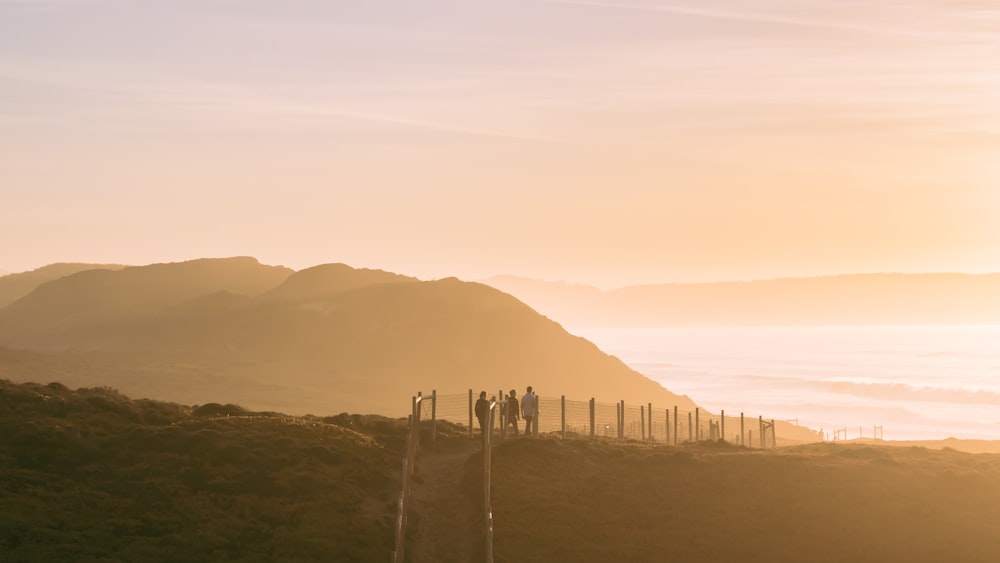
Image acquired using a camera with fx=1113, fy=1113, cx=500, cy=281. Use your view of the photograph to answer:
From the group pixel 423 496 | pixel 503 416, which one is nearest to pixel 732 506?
pixel 423 496

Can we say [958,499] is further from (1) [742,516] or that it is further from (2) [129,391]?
(2) [129,391]

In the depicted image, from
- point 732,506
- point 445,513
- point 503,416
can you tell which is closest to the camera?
point 445,513

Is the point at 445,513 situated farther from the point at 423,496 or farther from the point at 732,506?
the point at 732,506

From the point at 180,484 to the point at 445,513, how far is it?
9.99 metres

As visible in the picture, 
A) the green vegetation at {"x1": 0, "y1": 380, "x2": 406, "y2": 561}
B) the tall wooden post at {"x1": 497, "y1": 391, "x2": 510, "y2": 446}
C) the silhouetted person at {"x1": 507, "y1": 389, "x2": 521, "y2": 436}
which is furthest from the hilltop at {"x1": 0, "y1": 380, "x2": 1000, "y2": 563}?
the silhouetted person at {"x1": 507, "y1": 389, "x2": 521, "y2": 436}

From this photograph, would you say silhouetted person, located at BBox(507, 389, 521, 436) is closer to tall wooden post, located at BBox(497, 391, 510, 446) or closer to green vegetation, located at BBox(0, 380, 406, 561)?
tall wooden post, located at BBox(497, 391, 510, 446)

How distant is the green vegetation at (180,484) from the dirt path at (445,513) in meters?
1.08

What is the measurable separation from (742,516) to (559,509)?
726cm

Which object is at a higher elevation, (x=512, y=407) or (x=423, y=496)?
(x=512, y=407)

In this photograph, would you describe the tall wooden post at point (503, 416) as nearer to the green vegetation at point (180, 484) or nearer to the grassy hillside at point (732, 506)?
the grassy hillside at point (732, 506)

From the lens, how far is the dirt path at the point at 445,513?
121ft

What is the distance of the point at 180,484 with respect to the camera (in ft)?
136

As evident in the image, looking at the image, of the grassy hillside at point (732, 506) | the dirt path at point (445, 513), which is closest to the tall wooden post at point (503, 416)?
the grassy hillside at point (732, 506)

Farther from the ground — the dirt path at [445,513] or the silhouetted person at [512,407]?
the silhouetted person at [512,407]
